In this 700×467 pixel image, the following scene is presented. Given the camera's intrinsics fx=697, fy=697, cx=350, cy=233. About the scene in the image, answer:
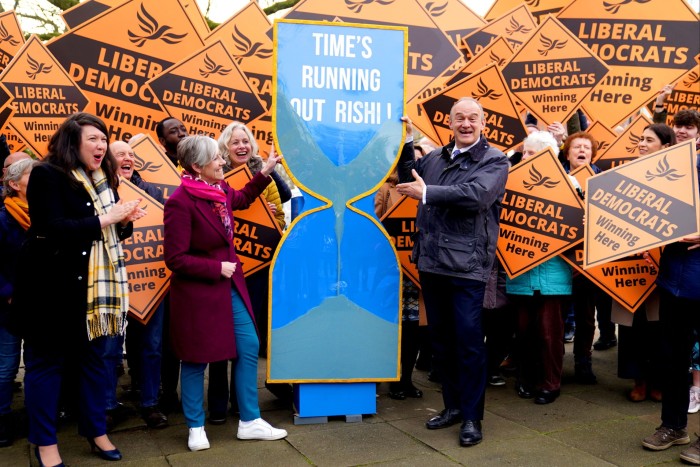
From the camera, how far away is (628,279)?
4695 mm

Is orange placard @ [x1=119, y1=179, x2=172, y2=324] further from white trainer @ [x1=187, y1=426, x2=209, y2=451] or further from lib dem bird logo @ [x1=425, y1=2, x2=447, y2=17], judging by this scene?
lib dem bird logo @ [x1=425, y1=2, x2=447, y2=17]

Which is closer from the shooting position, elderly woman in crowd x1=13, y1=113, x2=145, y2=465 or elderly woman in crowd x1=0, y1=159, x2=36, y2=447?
elderly woman in crowd x1=13, y1=113, x2=145, y2=465

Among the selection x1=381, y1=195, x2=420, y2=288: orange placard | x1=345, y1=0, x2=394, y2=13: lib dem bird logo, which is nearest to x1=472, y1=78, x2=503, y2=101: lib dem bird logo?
x1=381, y1=195, x2=420, y2=288: orange placard

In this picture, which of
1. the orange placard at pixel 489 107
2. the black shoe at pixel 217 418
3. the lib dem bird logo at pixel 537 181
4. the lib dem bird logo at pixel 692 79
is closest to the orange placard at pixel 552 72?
the orange placard at pixel 489 107

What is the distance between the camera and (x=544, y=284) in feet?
15.8

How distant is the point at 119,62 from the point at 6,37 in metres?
0.99

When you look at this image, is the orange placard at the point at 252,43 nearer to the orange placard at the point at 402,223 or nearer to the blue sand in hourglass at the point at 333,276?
the orange placard at the point at 402,223

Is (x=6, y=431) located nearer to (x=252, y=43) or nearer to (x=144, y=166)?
(x=144, y=166)

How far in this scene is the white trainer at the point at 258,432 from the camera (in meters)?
4.04

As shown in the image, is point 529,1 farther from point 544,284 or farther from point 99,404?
point 99,404

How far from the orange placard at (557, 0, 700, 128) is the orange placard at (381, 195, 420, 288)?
1936 millimetres

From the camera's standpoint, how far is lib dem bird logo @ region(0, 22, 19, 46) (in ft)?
17.9

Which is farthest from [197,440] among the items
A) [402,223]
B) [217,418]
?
[402,223]

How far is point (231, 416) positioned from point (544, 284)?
90.1 inches
